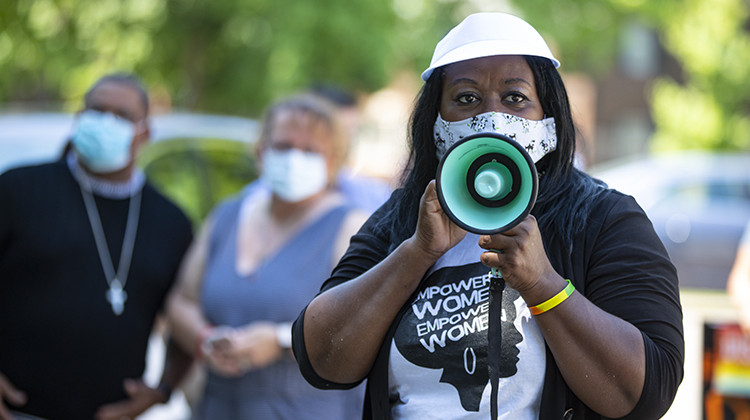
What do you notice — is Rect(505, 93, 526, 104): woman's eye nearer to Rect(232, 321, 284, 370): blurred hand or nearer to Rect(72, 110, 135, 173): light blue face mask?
Rect(232, 321, 284, 370): blurred hand

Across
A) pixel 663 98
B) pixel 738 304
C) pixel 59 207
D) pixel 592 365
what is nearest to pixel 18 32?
pixel 59 207

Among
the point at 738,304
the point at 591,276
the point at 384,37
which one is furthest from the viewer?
the point at 384,37

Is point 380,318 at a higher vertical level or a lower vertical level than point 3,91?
higher

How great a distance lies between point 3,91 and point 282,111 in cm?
682

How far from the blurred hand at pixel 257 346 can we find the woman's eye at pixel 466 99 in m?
1.70

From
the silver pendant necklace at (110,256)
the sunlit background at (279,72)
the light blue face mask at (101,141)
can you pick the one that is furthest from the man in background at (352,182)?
the silver pendant necklace at (110,256)

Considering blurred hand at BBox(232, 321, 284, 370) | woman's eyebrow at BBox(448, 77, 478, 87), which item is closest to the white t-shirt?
woman's eyebrow at BBox(448, 77, 478, 87)

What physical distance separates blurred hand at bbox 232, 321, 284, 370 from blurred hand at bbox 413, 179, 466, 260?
5.45 feet

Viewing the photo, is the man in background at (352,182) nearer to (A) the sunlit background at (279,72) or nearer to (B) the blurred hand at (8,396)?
(A) the sunlit background at (279,72)

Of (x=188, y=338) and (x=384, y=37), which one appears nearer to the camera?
(x=188, y=338)

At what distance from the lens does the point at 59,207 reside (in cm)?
366

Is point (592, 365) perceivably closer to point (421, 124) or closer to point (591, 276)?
point (591, 276)

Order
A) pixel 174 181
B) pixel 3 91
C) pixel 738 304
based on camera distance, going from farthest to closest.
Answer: pixel 3 91 → pixel 174 181 → pixel 738 304

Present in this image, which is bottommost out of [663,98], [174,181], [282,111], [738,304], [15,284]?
[663,98]
